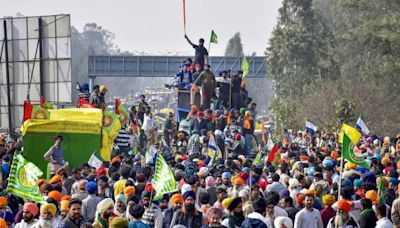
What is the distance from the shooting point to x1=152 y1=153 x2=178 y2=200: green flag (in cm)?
1451

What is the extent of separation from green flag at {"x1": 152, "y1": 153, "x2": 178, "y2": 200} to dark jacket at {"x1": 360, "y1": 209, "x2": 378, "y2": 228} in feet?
7.87

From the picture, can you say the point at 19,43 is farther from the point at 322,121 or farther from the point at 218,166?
the point at 322,121

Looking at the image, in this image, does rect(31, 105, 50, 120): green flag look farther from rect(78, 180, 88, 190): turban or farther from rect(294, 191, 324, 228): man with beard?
rect(294, 191, 324, 228): man with beard

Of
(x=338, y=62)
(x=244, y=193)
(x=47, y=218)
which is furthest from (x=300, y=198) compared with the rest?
(x=338, y=62)

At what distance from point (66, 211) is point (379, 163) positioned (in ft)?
31.2

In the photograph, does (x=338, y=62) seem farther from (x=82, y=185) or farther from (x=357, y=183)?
(x=82, y=185)

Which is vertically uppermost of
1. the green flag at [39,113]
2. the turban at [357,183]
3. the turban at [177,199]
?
the green flag at [39,113]

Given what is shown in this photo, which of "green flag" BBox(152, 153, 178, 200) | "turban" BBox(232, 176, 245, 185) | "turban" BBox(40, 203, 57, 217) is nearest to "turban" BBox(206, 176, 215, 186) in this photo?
"turban" BBox(232, 176, 245, 185)

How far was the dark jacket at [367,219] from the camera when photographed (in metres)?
14.7

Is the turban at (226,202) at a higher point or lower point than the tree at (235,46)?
higher

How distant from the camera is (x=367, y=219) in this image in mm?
14703

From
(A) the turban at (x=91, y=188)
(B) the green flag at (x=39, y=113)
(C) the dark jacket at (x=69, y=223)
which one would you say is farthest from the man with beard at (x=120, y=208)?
(B) the green flag at (x=39, y=113)

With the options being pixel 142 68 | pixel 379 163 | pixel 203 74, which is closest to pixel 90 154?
pixel 379 163

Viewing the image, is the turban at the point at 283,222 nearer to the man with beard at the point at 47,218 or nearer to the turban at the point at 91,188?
the man with beard at the point at 47,218
